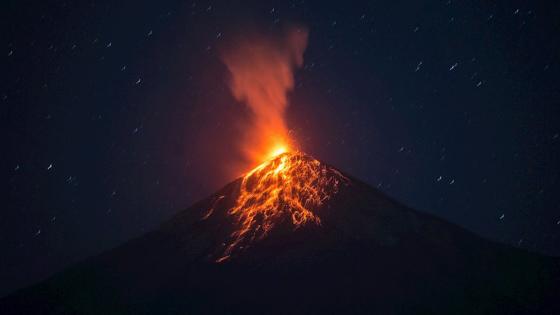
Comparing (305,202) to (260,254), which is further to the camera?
(305,202)

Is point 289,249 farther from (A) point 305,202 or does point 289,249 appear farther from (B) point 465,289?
(B) point 465,289

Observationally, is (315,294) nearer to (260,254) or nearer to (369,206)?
(260,254)

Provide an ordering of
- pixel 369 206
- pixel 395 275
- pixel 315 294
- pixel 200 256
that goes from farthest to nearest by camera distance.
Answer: pixel 369 206 → pixel 200 256 → pixel 395 275 → pixel 315 294

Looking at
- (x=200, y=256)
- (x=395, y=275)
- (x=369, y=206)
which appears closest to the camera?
A: (x=395, y=275)

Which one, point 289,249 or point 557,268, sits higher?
point 289,249

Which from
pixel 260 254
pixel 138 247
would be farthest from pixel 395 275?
pixel 138 247

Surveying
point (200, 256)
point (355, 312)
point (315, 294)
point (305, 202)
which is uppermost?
point (305, 202)
